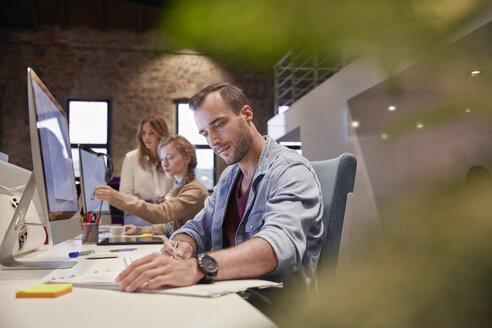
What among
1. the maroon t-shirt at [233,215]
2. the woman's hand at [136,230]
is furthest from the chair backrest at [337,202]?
the woman's hand at [136,230]

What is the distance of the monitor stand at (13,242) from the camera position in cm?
100

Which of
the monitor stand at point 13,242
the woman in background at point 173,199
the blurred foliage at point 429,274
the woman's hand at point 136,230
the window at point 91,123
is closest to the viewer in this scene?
the blurred foliage at point 429,274

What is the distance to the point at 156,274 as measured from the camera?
0.69 m

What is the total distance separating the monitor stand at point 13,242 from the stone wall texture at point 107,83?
5666mm

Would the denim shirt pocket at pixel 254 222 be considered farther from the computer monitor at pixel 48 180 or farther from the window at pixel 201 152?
the window at pixel 201 152

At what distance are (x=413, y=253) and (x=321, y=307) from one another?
0.11 feet

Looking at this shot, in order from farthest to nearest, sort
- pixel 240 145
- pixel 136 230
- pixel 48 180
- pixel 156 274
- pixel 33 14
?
pixel 136 230
pixel 240 145
pixel 48 180
pixel 156 274
pixel 33 14

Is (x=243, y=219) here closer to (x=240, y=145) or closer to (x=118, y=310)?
(x=240, y=145)

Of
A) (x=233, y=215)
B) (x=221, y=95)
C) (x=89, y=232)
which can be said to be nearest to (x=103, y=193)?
(x=89, y=232)

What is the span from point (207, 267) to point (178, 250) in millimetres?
393

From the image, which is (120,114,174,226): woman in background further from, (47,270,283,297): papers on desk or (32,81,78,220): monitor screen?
(47,270,283,297): papers on desk

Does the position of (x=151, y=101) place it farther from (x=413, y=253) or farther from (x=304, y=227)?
(x=413, y=253)

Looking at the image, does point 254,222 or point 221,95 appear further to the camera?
point 221,95

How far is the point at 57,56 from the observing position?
670 cm
